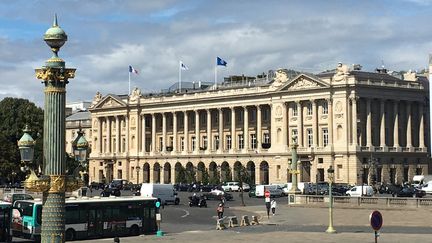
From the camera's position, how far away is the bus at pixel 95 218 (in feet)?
157

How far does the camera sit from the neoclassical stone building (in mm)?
130750

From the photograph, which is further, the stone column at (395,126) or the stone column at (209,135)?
the stone column at (209,135)

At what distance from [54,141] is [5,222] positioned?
30.4m

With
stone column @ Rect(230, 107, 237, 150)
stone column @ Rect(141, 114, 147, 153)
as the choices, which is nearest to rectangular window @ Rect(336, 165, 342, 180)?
stone column @ Rect(230, 107, 237, 150)

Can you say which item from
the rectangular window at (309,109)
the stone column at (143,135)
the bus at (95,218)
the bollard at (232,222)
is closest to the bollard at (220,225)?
the bollard at (232,222)

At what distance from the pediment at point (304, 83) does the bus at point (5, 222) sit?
90.4 m

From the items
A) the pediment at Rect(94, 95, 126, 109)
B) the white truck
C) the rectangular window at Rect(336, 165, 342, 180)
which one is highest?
the pediment at Rect(94, 95, 126, 109)

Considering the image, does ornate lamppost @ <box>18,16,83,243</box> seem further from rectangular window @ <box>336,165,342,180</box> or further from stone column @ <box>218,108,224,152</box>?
stone column @ <box>218,108,224,152</box>

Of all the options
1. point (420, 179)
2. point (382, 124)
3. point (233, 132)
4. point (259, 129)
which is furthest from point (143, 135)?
point (420, 179)

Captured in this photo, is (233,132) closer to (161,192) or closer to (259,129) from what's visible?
(259,129)

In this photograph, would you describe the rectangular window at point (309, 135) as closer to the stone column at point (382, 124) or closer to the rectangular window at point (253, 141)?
the stone column at point (382, 124)

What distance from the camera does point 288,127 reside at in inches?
5477

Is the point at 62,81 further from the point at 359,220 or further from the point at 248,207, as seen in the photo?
the point at 248,207

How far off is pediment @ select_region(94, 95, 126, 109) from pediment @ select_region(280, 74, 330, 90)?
149 ft
